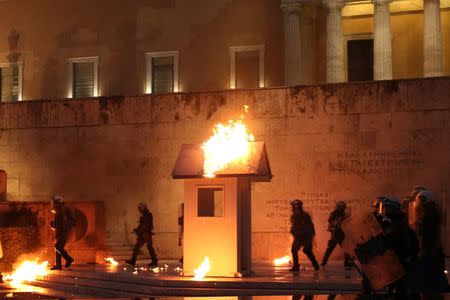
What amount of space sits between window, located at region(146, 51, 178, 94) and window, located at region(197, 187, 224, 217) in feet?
46.5

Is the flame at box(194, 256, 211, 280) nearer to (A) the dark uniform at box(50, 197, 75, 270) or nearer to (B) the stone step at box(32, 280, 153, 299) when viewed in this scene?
(B) the stone step at box(32, 280, 153, 299)

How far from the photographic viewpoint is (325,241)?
73.3ft

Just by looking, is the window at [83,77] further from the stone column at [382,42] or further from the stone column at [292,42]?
the stone column at [382,42]

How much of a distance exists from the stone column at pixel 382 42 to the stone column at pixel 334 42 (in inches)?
50.9

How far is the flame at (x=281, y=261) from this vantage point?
67.4 ft

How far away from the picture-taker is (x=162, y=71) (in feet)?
98.4

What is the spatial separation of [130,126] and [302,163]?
19.7 feet

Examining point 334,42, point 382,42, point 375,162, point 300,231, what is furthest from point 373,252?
point 334,42

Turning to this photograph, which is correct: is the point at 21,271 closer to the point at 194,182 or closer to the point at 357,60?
the point at 194,182

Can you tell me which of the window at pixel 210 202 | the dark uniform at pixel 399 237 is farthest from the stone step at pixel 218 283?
the dark uniform at pixel 399 237

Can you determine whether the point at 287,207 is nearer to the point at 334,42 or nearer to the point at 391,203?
the point at 334,42

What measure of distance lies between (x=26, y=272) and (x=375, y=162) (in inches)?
414

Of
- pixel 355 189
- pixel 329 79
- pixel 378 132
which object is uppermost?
pixel 329 79

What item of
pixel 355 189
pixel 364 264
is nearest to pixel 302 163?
pixel 355 189
